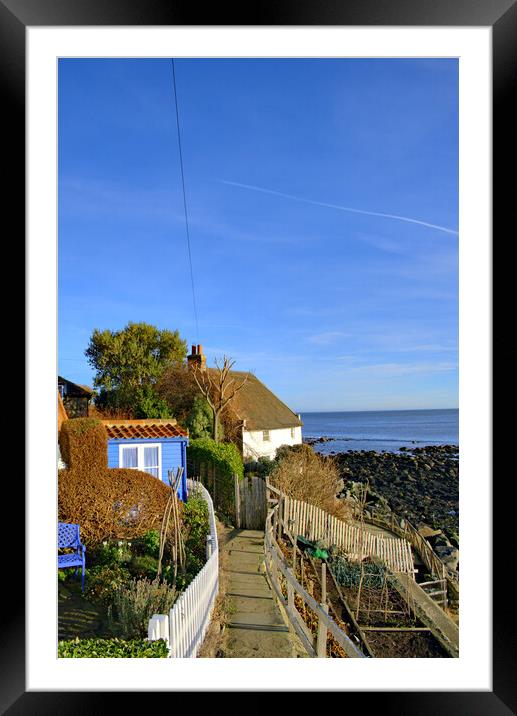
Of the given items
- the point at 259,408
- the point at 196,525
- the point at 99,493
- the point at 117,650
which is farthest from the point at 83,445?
the point at 259,408

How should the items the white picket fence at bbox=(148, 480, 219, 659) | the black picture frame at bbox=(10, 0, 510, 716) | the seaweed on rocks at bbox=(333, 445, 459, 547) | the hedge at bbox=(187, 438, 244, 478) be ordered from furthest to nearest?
1. the seaweed on rocks at bbox=(333, 445, 459, 547)
2. the hedge at bbox=(187, 438, 244, 478)
3. the white picket fence at bbox=(148, 480, 219, 659)
4. the black picture frame at bbox=(10, 0, 510, 716)

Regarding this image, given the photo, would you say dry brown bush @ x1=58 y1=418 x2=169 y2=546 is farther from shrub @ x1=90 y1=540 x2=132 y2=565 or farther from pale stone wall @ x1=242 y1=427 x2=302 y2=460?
pale stone wall @ x1=242 y1=427 x2=302 y2=460

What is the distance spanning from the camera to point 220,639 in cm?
362

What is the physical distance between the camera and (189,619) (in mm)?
3160

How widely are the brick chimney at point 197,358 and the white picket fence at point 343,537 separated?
18.0ft

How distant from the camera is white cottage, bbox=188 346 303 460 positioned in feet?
42.8

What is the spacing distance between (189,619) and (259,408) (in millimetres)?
11797

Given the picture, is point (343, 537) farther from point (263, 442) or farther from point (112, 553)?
point (263, 442)

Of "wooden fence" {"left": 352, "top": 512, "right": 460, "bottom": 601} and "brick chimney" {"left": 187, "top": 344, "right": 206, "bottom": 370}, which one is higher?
"brick chimney" {"left": 187, "top": 344, "right": 206, "bottom": 370}

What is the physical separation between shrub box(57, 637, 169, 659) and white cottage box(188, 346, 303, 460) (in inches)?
379

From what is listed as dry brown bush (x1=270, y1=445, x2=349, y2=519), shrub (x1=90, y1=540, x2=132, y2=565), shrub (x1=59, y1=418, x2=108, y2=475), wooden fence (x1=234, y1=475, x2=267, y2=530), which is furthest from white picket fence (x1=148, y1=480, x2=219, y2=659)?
dry brown bush (x1=270, y1=445, x2=349, y2=519)
